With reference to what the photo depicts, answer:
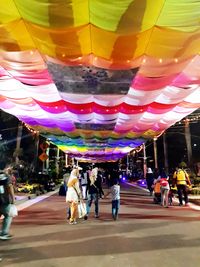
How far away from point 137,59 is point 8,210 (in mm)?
4812

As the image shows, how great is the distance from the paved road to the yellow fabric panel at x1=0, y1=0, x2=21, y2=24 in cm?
442

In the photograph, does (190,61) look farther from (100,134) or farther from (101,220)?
(100,134)

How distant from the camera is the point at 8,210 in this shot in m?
9.87

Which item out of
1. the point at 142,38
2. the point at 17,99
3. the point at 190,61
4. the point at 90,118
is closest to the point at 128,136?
the point at 90,118

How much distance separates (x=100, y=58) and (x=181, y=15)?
9.41 feet

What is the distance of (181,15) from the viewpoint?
7.04 meters

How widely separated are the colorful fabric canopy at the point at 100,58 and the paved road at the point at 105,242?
13.6ft

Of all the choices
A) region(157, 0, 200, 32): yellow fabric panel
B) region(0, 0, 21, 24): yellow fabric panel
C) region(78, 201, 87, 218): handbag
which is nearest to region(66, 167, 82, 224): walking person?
region(78, 201, 87, 218): handbag

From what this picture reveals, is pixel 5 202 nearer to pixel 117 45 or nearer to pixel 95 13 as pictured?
pixel 117 45

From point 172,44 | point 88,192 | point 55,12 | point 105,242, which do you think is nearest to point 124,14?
point 55,12

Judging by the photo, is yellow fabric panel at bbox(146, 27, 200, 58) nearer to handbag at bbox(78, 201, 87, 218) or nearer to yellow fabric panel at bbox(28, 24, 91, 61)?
yellow fabric panel at bbox(28, 24, 91, 61)

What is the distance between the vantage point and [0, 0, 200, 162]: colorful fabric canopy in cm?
696

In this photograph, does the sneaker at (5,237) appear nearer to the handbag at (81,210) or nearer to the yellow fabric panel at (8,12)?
the handbag at (81,210)

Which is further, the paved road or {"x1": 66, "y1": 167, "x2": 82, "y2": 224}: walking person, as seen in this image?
{"x1": 66, "y1": 167, "x2": 82, "y2": 224}: walking person
